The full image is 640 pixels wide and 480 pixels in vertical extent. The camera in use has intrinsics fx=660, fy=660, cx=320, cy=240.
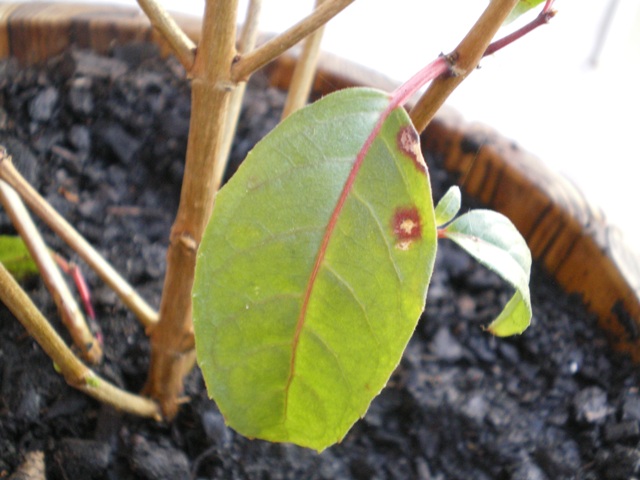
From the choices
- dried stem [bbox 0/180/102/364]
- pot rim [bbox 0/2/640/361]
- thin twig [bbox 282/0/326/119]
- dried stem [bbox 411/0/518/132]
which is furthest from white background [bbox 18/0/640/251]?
dried stem [bbox 411/0/518/132]

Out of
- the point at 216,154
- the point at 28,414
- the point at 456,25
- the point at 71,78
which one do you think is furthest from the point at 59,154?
the point at 456,25

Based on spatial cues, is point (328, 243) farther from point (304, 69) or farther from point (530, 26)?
point (304, 69)

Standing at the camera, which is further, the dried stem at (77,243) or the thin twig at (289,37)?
the dried stem at (77,243)

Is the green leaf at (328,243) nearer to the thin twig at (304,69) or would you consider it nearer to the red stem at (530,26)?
the red stem at (530,26)

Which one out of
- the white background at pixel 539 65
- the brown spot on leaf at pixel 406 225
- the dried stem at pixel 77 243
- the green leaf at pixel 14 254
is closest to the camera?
the brown spot on leaf at pixel 406 225

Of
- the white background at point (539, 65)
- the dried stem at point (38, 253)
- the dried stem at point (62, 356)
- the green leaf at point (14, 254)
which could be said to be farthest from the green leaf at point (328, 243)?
the white background at point (539, 65)

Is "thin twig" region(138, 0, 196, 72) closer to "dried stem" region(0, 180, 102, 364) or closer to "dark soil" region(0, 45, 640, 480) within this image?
"dried stem" region(0, 180, 102, 364)
